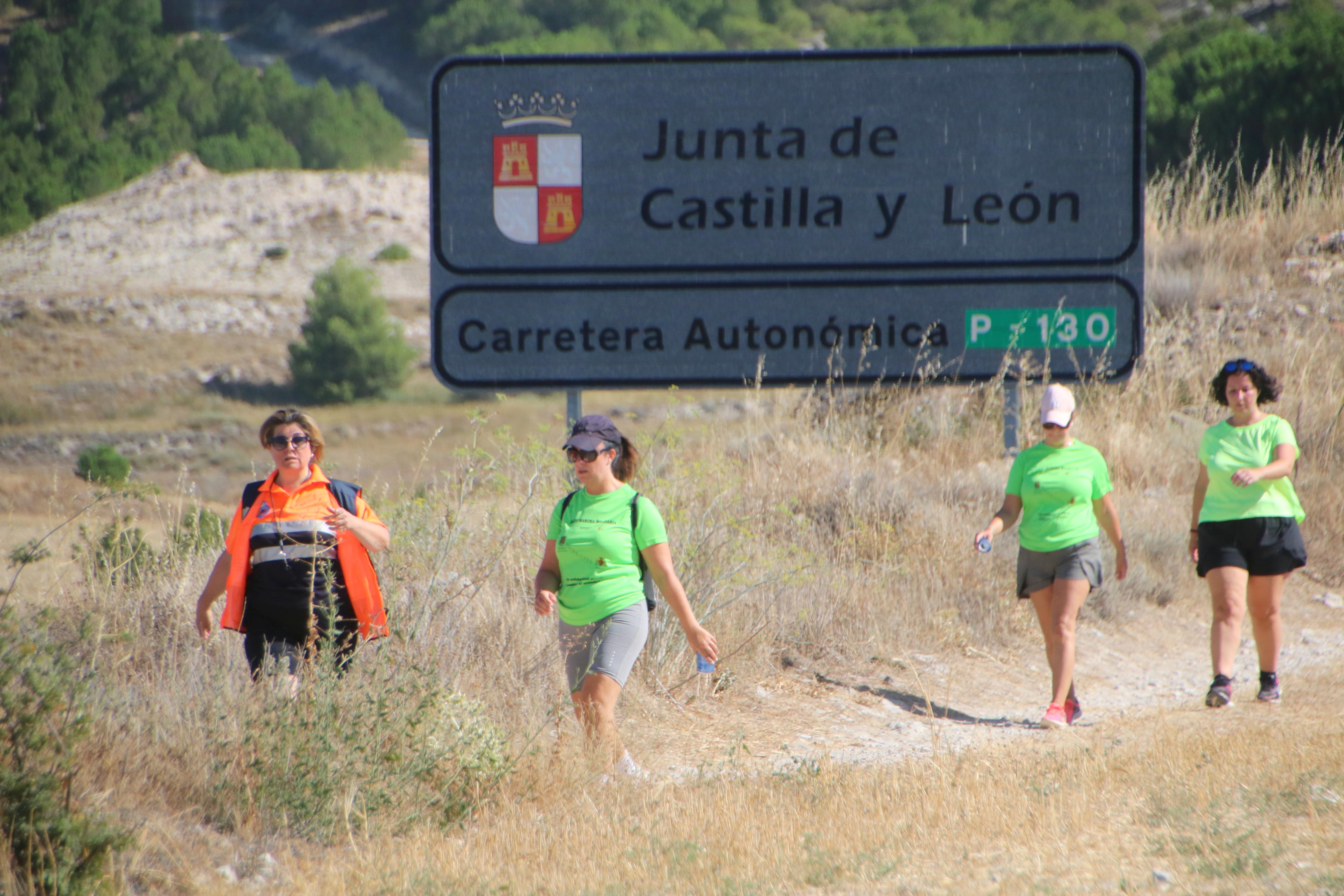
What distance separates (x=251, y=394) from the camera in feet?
182

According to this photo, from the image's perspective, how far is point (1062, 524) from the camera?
5977 mm

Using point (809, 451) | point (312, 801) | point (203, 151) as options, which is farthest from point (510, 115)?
point (203, 151)

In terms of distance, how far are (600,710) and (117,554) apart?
3.20 m

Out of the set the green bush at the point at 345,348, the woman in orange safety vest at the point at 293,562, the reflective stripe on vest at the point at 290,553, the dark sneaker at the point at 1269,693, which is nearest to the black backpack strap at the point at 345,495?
the woman in orange safety vest at the point at 293,562

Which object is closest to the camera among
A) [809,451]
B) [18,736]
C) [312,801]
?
[18,736]

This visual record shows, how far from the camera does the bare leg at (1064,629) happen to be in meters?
5.93

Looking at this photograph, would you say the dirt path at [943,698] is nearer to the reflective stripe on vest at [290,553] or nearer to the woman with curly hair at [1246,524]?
the woman with curly hair at [1246,524]

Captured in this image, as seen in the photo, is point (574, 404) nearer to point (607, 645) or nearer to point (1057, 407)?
point (1057, 407)

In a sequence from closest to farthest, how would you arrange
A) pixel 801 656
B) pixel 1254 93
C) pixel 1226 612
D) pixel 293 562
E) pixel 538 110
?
1. pixel 293 562
2. pixel 1226 612
3. pixel 801 656
4. pixel 538 110
5. pixel 1254 93

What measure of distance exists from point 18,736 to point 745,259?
5.41 metres

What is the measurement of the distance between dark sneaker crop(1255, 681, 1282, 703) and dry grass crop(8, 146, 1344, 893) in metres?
0.13

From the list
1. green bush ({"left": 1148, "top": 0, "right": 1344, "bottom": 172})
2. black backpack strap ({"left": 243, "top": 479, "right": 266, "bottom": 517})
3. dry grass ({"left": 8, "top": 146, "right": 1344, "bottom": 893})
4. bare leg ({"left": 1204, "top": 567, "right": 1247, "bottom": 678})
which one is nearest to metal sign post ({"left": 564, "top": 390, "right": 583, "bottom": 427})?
dry grass ({"left": 8, "top": 146, "right": 1344, "bottom": 893})

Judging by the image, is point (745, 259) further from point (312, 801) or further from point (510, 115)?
point (312, 801)

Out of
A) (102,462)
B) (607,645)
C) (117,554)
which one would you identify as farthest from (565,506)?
(102,462)
